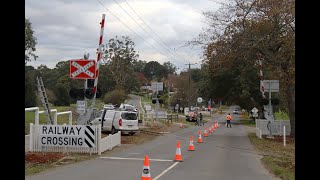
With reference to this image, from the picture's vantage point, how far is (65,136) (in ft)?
52.6

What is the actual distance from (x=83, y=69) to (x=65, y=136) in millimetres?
2743

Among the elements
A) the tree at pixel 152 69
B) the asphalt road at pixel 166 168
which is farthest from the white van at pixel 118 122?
the tree at pixel 152 69

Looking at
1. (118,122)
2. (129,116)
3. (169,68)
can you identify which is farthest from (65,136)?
(169,68)

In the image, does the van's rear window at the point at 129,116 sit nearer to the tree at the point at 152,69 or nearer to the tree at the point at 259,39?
the tree at the point at 259,39

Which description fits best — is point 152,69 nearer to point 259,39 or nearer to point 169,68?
point 169,68

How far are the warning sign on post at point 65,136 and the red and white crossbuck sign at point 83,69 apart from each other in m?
2.06

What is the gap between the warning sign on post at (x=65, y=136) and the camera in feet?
52.5

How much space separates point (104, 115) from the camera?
87.5 feet

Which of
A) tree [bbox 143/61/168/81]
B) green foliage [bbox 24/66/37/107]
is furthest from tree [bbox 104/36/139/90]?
tree [bbox 143/61/168/81]

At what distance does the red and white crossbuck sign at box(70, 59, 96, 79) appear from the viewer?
16438 millimetres

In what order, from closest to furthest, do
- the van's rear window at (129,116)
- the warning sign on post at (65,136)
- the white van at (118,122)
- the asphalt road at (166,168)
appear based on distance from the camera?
the asphalt road at (166,168), the warning sign on post at (65,136), the white van at (118,122), the van's rear window at (129,116)
